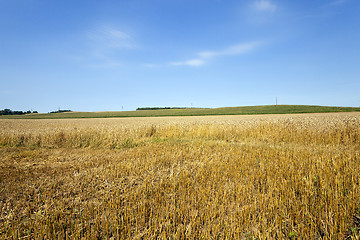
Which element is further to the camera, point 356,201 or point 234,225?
point 356,201

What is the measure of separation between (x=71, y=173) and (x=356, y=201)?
7.70 meters

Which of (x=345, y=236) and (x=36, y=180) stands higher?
(x=36, y=180)

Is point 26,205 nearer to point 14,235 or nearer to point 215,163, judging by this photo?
point 14,235

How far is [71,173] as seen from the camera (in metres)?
6.05

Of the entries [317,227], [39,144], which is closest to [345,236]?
[317,227]

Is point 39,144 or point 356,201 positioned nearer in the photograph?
point 356,201

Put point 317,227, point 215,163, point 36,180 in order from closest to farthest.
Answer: point 317,227 → point 36,180 → point 215,163

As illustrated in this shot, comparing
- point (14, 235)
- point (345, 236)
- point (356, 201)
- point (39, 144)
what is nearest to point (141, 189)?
point (14, 235)

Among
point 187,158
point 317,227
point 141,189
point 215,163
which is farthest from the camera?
point 187,158

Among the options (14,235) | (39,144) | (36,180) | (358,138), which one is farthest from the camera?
(39,144)

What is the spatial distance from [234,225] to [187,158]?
4.68 m

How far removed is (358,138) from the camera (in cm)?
1101

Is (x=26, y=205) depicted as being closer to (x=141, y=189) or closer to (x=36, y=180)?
(x=36, y=180)

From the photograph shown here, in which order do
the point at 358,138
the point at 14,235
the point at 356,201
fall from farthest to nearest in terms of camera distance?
the point at 358,138, the point at 356,201, the point at 14,235
